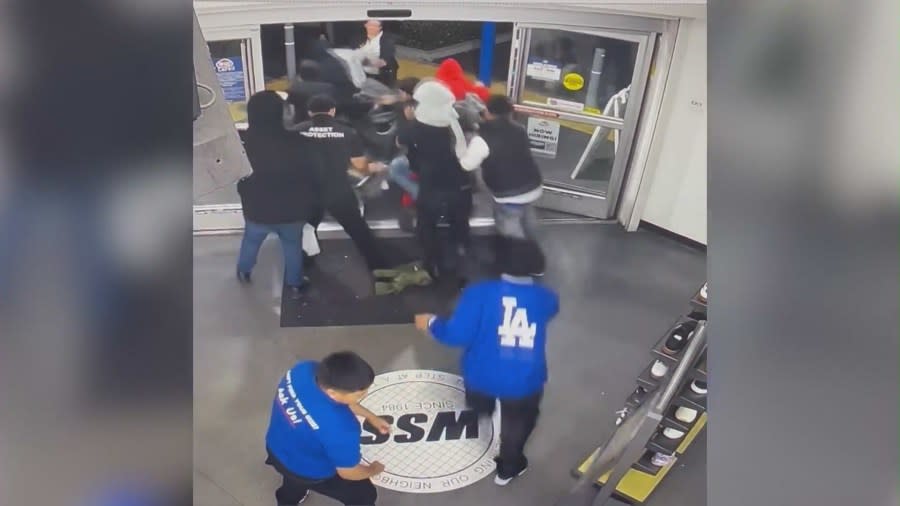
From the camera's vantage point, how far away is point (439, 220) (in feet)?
18.9

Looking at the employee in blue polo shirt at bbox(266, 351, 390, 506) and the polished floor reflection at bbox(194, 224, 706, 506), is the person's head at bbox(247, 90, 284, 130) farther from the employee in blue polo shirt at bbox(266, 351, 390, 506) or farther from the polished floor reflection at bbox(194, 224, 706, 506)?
the employee in blue polo shirt at bbox(266, 351, 390, 506)

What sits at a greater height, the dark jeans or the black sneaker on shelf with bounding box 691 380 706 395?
the black sneaker on shelf with bounding box 691 380 706 395

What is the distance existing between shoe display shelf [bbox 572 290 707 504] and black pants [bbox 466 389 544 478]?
0.34 metres

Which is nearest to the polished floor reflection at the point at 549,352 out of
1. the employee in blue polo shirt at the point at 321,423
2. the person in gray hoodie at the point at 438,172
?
the employee in blue polo shirt at the point at 321,423

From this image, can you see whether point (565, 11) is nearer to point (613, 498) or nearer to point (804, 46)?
point (613, 498)

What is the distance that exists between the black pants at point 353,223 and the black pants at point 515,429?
1929 mm

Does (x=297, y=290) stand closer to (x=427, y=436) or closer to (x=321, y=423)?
(x=427, y=436)

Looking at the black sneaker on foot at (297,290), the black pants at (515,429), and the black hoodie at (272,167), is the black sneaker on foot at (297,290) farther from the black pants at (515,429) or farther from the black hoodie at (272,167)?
the black pants at (515,429)

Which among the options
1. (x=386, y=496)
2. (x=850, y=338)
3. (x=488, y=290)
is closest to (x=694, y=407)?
(x=488, y=290)

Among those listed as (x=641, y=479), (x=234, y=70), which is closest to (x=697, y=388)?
(x=641, y=479)

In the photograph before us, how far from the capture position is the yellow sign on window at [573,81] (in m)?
5.98

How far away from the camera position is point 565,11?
217 inches

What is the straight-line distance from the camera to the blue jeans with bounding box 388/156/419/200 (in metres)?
5.84

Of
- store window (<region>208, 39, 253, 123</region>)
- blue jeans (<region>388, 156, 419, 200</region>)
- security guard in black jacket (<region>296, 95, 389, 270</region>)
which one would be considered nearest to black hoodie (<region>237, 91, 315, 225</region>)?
security guard in black jacket (<region>296, 95, 389, 270</region>)
